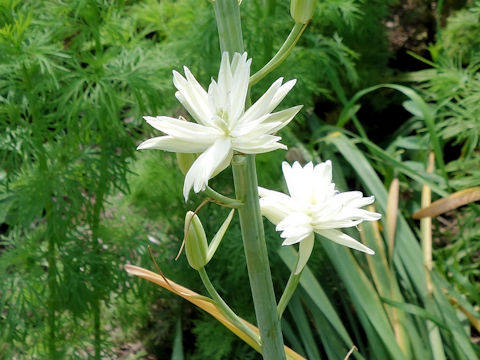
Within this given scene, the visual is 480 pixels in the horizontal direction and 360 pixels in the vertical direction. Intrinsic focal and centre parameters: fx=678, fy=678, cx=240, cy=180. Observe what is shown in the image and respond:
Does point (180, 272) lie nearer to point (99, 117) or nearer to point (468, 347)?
point (99, 117)

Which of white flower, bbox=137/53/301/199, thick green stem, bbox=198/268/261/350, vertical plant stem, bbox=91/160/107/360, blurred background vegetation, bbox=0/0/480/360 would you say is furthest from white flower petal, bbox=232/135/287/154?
vertical plant stem, bbox=91/160/107/360

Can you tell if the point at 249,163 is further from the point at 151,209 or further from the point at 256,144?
the point at 151,209

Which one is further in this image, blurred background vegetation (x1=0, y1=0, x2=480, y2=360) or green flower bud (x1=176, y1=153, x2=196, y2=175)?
blurred background vegetation (x1=0, y1=0, x2=480, y2=360)

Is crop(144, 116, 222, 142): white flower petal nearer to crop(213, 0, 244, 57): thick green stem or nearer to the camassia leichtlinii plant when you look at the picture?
the camassia leichtlinii plant

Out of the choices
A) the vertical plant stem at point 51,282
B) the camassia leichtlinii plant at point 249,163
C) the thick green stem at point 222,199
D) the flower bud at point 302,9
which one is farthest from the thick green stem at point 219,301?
the vertical plant stem at point 51,282

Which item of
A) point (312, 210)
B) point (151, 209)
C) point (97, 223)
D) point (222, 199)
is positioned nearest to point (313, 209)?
point (312, 210)

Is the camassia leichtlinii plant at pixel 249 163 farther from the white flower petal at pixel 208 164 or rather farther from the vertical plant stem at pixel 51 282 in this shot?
the vertical plant stem at pixel 51 282

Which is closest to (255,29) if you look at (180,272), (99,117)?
(99,117)
